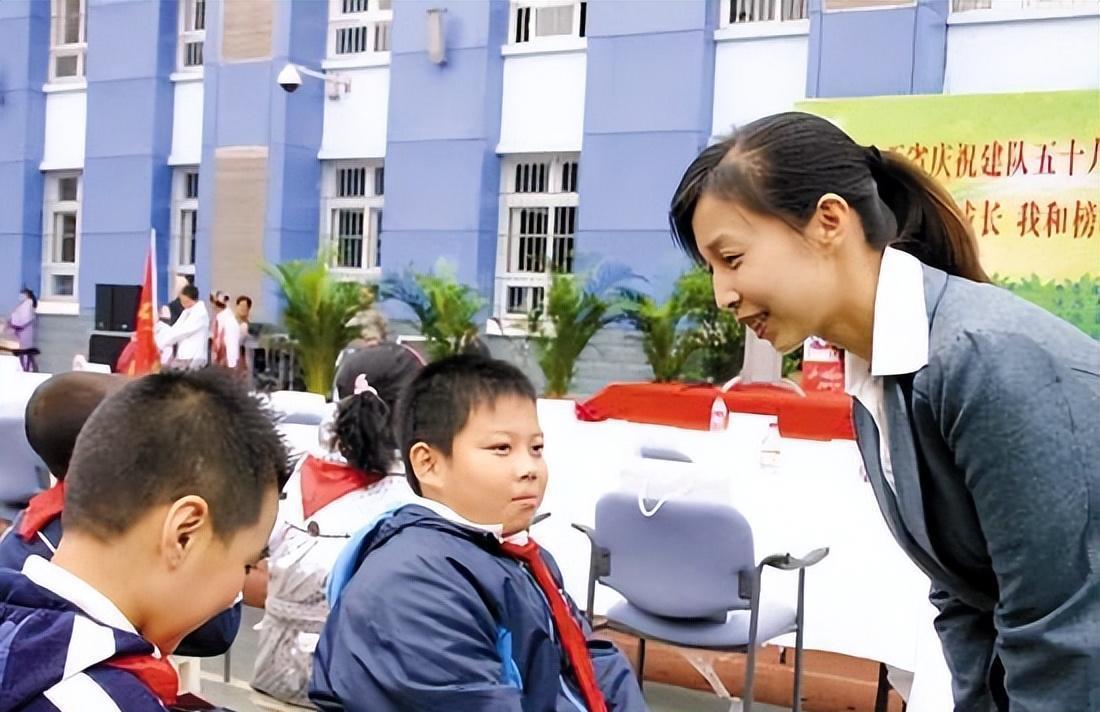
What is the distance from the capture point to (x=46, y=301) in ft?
47.8

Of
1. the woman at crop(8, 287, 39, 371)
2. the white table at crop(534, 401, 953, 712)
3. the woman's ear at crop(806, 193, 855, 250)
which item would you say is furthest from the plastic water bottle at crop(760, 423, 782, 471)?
the woman at crop(8, 287, 39, 371)

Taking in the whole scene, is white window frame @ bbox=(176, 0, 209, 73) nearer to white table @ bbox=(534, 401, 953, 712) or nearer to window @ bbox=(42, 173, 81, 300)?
window @ bbox=(42, 173, 81, 300)

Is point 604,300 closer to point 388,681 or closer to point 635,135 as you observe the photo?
point 635,135

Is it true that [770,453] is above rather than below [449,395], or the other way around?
below

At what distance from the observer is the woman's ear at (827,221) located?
1165 mm

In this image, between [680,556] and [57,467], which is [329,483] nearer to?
[57,467]

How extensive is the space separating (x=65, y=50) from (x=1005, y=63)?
38.2ft

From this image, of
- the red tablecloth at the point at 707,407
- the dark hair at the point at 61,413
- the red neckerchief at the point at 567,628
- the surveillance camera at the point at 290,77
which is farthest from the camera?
the surveillance camera at the point at 290,77

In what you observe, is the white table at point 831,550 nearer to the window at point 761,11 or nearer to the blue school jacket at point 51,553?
the blue school jacket at point 51,553

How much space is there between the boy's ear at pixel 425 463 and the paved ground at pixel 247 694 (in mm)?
1804

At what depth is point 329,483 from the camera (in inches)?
101

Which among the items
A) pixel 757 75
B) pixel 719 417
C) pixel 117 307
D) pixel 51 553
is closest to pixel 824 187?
pixel 51 553

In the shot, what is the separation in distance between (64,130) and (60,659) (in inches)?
599

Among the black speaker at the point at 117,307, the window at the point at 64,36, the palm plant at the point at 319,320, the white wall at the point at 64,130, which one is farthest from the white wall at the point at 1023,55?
the window at the point at 64,36
